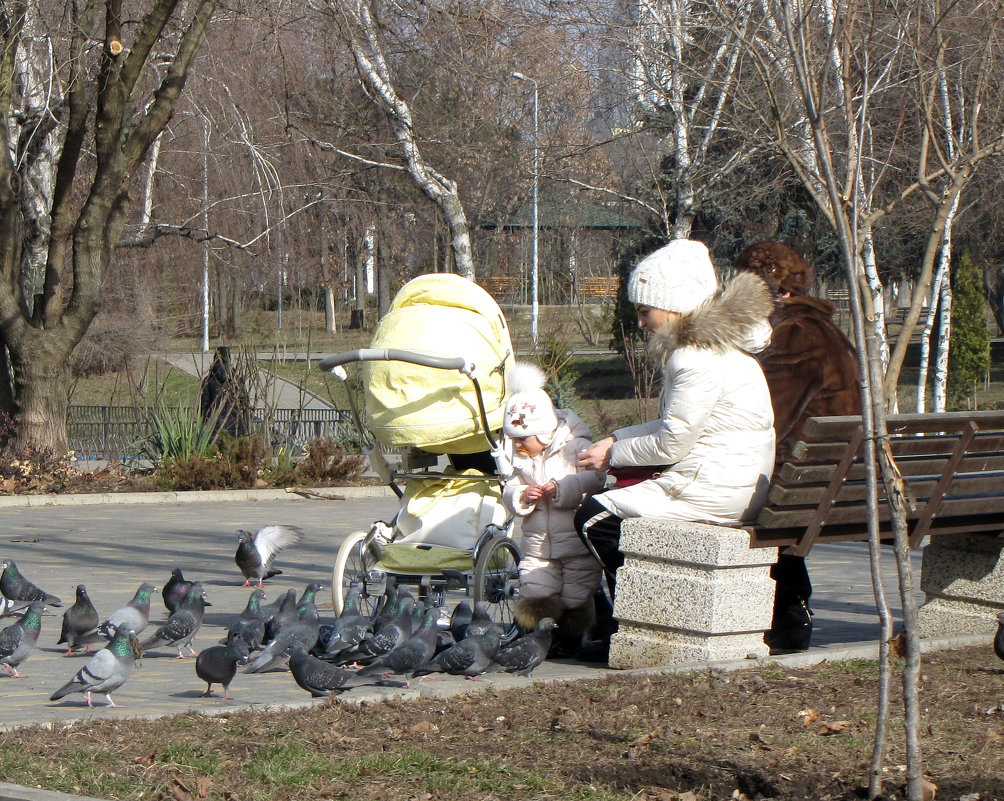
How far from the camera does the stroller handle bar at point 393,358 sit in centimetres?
615

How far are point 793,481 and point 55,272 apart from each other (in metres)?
12.1

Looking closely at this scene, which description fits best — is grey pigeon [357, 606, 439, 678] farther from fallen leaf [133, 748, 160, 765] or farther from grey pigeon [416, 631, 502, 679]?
fallen leaf [133, 748, 160, 765]

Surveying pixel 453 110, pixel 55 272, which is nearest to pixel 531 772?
pixel 55 272

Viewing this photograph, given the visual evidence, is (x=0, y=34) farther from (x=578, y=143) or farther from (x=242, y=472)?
Result: (x=578, y=143)

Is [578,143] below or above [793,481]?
above

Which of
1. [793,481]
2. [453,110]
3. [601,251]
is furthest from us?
[601,251]

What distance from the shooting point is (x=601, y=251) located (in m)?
58.2

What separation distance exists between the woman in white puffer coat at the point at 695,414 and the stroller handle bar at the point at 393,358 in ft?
2.96

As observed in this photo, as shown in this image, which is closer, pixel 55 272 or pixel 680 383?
pixel 680 383

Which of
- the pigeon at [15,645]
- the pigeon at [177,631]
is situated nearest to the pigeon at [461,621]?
the pigeon at [177,631]

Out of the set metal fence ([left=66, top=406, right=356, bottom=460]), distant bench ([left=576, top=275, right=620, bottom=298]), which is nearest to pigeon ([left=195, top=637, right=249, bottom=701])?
metal fence ([left=66, top=406, right=356, bottom=460])

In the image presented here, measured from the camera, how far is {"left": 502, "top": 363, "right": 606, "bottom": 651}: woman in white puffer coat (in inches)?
240

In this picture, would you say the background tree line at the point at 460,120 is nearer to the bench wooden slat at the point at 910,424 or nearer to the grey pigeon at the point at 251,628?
the bench wooden slat at the point at 910,424

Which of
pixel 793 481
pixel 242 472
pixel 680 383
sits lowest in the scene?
pixel 242 472
